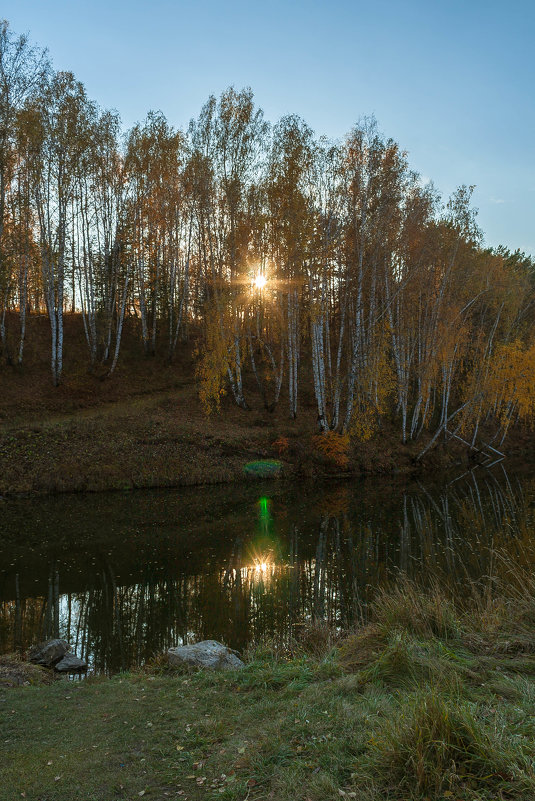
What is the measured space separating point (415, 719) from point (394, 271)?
→ 1080 inches

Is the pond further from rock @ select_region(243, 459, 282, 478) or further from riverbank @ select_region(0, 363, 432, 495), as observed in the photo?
rock @ select_region(243, 459, 282, 478)

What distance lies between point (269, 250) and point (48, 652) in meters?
24.6

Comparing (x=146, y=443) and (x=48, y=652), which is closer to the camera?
(x=48, y=652)

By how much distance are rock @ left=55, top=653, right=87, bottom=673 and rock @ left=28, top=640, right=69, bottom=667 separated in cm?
13

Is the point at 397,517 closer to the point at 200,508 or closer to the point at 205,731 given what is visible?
the point at 200,508

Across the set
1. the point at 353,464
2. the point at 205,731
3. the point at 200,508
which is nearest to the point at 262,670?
the point at 205,731

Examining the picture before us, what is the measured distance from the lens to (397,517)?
1636 cm

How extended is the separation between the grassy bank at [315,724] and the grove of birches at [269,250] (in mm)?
19901

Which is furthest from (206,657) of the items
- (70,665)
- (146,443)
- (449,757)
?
(146,443)

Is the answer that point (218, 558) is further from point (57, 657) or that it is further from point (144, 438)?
point (144, 438)

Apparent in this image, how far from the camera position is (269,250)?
28.2 metres

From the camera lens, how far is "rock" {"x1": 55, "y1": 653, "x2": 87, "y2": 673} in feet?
23.3

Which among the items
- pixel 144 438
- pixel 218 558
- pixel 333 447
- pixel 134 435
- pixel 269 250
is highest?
pixel 269 250

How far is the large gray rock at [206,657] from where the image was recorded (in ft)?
21.2
